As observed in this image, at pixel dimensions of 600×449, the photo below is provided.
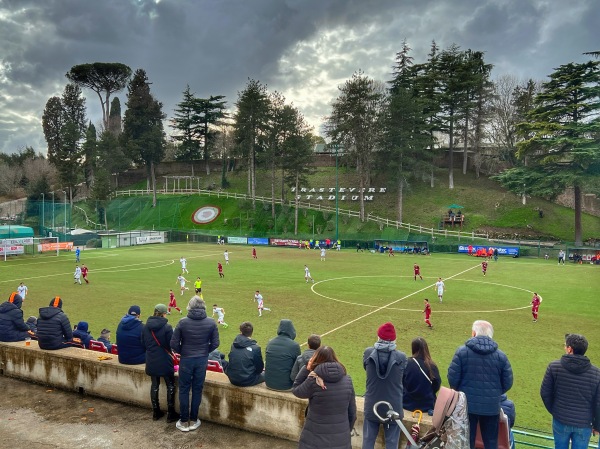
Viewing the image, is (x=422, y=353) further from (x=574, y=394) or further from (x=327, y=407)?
(x=327, y=407)

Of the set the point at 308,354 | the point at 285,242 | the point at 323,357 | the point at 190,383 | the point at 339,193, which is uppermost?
the point at 339,193

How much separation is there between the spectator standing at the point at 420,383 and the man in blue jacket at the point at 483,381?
19.7 inches

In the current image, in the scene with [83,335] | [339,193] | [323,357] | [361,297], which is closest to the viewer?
[323,357]

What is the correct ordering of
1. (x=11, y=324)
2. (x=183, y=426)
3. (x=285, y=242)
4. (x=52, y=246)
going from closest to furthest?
(x=183, y=426)
(x=11, y=324)
(x=52, y=246)
(x=285, y=242)

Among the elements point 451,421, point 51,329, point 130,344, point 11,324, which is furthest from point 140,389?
point 451,421

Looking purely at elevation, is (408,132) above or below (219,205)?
above

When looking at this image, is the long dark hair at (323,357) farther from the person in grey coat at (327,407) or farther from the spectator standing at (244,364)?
the spectator standing at (244,364)

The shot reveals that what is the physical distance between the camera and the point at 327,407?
5207mm

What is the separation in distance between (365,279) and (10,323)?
1040 inches

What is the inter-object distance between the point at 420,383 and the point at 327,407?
1.95 m

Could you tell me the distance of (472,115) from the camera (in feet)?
253

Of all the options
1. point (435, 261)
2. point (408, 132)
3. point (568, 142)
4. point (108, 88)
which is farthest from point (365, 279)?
point (108, 88)

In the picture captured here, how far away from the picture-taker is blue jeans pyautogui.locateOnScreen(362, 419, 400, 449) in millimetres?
5969

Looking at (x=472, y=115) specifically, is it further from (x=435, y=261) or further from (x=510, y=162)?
(x=435, y=261)
